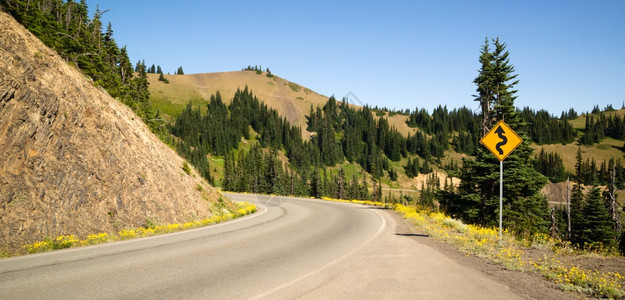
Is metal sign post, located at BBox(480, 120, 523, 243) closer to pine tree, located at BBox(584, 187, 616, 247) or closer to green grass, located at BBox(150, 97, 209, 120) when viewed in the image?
pine tree, located at BBox(584, 187, 616, 247)

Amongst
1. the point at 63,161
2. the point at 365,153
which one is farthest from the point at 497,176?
the point at 365,153

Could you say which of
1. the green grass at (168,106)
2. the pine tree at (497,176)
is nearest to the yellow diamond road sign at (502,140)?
the pine tree at (497,176)

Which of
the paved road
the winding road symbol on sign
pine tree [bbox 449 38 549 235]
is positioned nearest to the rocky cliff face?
the paved road

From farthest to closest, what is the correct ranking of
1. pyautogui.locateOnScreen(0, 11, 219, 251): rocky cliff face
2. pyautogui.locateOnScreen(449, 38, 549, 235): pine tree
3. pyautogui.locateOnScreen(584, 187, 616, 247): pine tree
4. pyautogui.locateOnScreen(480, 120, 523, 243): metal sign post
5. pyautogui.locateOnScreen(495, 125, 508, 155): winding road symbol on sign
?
1. pyautogui.locateOnScreen(584, 187, 616, 247): pine tree
2. pyautogui.locateOnScreen(449, 38, 549, 235): pine tree
3. pyautogui.locateOnScreen(495, 125, 508, 155): winding road symbol on sign
4. pyautogui.locateOnScreen(480, 120, 523, 243): metal sign post
5. pyautogui.locateOnScreen(0, 11, 219, 251): rocky cliff face

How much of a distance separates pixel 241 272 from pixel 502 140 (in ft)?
28.2

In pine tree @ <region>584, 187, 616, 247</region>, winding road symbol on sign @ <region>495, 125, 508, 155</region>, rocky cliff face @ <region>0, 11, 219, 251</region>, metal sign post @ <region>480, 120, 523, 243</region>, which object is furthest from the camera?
pine tree @ <region>584, 187, 616, 247</region>

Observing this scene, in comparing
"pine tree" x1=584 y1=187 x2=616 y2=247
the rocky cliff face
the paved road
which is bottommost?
"pine tree" x1=584 y1=187 x2=616 y2=247

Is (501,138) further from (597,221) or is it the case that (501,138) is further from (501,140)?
(597,221)

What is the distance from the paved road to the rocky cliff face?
7.86ft

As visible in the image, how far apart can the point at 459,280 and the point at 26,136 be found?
12940mm

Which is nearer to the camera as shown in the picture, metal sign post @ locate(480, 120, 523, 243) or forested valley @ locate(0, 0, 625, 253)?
metal sign post @ locate(480, 120, 523, 243)

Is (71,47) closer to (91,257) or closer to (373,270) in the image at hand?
(91,257)

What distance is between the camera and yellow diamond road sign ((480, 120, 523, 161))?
31.8 feet

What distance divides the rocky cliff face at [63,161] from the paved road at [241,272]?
240 cm
